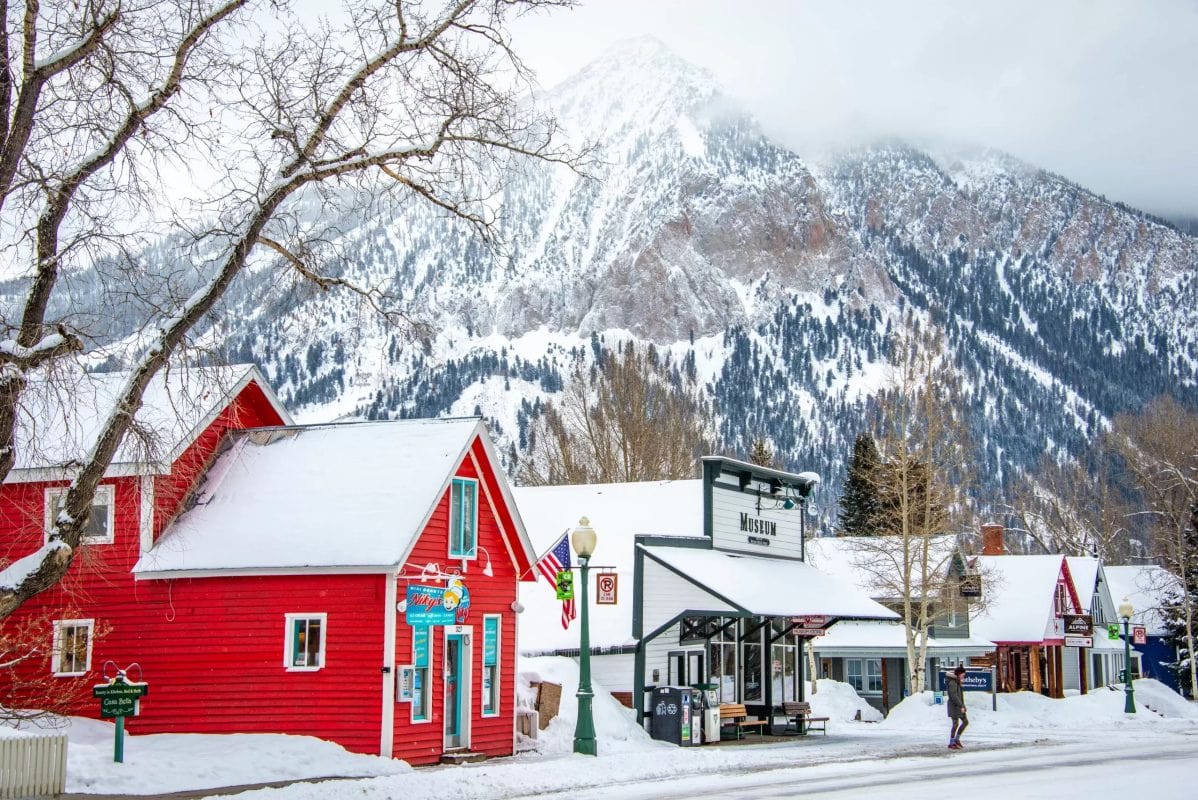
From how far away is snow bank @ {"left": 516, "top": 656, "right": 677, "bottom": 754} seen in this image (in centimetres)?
3003

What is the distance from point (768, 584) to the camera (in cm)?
3684

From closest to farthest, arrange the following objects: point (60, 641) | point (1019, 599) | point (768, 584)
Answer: point (60, 641) < point (768, 584) < point (1019, 599)

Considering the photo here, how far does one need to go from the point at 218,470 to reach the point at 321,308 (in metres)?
10.7

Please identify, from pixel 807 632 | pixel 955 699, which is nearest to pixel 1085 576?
pixel 807 632

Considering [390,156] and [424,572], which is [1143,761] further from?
[390,156]

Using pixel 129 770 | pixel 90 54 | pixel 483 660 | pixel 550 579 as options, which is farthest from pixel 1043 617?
pixel 90 54

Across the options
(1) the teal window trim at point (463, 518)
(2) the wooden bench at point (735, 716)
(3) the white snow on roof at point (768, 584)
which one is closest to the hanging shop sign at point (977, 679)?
(3) the white snow on roof at point (768, 584)

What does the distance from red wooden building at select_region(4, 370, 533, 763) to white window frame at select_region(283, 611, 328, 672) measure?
26 mm

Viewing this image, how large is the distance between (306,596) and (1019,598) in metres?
43.7

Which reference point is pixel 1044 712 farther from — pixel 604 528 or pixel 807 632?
pixel 604 528

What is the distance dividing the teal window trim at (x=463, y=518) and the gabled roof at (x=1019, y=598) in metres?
33.6

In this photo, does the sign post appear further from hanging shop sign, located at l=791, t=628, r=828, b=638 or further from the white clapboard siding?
hanging shop sign, located at l=791, t=628, r=828, b=638

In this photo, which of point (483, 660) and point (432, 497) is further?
point (483, 660)

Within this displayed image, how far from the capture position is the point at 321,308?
17969 mm
